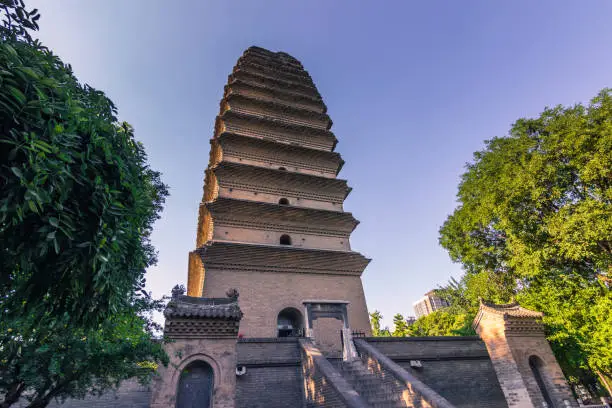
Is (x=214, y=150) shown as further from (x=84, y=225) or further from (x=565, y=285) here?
(x=565, y=285)

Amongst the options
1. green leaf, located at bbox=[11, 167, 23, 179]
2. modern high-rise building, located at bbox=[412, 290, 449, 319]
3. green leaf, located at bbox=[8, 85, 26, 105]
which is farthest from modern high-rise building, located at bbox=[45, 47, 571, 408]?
modern high-rise building, located at bbox=[412, 290, 449, 319]

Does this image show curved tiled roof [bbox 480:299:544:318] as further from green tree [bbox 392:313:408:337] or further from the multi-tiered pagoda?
green tree [bbox 392:313:408:337]

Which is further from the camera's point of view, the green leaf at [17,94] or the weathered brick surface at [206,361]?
the weathered brick surface at [206,361]

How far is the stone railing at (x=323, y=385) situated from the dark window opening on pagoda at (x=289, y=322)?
354cm

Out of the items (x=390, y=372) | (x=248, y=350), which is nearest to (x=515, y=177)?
(x=390, y=372)

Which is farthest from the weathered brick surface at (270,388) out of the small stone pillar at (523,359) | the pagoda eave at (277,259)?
the small stone pillar at (523,359)

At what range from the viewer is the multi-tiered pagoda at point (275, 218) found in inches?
502

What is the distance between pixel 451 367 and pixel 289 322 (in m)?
6.03

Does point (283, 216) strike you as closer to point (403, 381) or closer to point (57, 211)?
point (403, 381)

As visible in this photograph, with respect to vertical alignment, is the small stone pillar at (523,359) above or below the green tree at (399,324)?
below

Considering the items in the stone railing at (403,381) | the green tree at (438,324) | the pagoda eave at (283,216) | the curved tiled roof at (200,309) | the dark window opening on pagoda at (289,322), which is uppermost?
the pagoda eave at (283,216)

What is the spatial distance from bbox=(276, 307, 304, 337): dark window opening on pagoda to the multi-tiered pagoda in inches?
1.6

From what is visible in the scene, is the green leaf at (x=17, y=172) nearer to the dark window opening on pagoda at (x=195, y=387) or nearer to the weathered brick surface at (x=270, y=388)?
the dark window opening on pagoda at (x=195, y=387)

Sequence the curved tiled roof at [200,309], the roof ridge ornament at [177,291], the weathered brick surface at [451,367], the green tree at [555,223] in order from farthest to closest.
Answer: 1. the green tree at [555,223]
2. the weathered brick surface at [451,367]
3. the roof ridge ornament at [177,291]
4. the curved tiled roof at [200,309]
